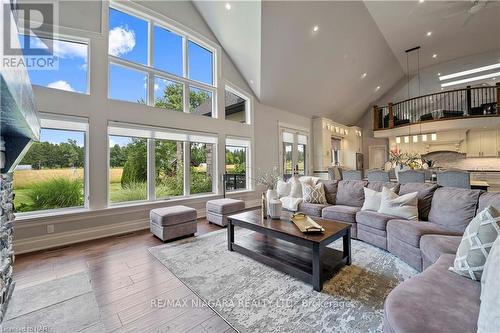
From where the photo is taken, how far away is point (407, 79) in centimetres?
997

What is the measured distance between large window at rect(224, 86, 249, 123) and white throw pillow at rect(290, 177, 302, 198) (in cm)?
275

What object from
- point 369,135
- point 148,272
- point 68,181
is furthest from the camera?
point 369,135

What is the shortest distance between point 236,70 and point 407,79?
8.88 metres

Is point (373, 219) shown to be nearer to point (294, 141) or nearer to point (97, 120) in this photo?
point (97, 120)

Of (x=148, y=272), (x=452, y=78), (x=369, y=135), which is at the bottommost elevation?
(x=148, y=272)

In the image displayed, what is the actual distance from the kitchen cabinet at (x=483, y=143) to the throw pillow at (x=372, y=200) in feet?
24.7

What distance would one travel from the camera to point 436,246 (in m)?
2.05

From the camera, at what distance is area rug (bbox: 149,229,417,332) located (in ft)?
5.43

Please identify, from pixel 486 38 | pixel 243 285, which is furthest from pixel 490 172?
pixel 243 285

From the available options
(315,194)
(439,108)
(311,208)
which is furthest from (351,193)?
(439,108)

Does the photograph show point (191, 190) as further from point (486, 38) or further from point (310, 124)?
point (486, 38)

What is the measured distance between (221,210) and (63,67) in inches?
144

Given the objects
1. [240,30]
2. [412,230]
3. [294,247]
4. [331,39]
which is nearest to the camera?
[412,230]

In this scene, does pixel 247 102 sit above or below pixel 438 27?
below
